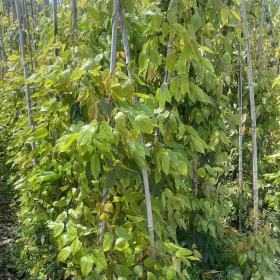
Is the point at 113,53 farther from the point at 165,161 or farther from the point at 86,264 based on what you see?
the point at 86,264

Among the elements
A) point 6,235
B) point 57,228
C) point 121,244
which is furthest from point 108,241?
point 6,235

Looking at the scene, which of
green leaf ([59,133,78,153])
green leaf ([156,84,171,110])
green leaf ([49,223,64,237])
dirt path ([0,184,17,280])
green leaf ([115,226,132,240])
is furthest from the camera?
dirt path ([0,184,17,280])

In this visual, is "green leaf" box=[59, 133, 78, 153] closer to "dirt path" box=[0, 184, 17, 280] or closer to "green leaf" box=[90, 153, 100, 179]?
"green leaf" box=[90, 153, 100, 179]

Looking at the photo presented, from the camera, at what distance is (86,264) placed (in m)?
1.17

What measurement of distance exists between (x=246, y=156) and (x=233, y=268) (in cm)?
114

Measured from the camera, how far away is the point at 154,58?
1480 mm

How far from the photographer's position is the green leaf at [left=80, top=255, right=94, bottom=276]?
1.16 m

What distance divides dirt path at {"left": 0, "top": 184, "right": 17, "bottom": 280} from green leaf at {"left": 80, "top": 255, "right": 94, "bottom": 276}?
2.06 metres

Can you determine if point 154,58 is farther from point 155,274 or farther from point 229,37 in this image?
point 229,37

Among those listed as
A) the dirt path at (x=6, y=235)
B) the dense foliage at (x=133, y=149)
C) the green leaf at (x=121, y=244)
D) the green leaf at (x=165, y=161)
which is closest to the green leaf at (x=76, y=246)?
the dense foliage at (x=133, y=149)

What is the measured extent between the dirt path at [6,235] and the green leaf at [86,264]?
2.06 metres

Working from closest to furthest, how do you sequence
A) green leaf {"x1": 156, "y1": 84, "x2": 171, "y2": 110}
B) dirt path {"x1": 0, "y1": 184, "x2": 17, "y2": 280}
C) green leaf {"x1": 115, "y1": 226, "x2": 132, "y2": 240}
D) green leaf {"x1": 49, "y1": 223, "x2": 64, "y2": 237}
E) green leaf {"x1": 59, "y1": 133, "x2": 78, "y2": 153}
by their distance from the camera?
1. green leaf {"x1": 59, "y1": 133, "x2": 78, "y2": 153}
2. green leaf {"x1": 115, "y1": 226, "x2": 132, "y2": 240}
3. green leaf {"x1": 49, "y1": 223, "x2": 64, "y2": 237}
4. green leaf {"x1": 156, "y1": 84, "x2": 171, "y2": 110}
5. dirt path {"x1": 0, "y1": 184, "x2": 17, "y2": 280}

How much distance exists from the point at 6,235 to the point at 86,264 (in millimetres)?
2850

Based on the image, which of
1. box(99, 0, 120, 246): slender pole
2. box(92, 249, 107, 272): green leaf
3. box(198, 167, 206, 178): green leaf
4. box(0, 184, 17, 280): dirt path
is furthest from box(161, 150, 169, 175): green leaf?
box(0, 184, 17, 280): dirt path
